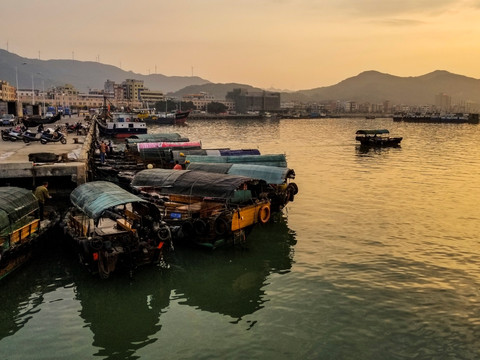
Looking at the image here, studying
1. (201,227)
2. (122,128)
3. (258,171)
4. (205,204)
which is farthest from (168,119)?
(201,227)

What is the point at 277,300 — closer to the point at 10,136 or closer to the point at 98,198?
the point at 98,198

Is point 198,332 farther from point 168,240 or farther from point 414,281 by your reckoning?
point 414,281

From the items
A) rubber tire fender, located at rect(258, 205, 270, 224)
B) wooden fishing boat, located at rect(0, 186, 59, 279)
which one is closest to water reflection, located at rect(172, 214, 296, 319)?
rubber tire fender, located at rect(258, 205, 270, 224)

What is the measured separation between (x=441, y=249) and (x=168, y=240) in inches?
502

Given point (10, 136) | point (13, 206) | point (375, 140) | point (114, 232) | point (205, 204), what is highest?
point (10, 136)

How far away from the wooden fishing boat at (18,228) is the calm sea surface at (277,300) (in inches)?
27.7

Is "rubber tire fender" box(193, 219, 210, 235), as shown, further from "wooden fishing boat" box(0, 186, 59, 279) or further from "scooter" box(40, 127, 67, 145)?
"scooter" box(40, 127, 67, 145)

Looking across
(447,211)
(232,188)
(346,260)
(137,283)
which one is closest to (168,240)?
(137,283)

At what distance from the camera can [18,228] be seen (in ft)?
53.3

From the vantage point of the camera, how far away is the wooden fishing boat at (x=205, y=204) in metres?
18.0

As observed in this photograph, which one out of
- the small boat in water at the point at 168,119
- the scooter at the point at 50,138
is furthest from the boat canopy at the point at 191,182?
the small boat in water at the point at 168,119

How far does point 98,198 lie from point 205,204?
502 cm

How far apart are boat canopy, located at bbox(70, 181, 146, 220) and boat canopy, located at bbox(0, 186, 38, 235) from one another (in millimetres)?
1714

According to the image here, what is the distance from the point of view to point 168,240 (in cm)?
1628
